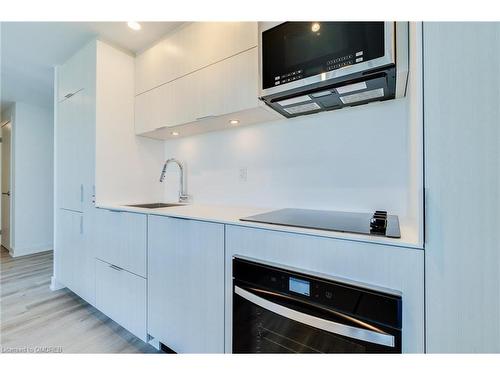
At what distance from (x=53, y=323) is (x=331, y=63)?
255 centimetres

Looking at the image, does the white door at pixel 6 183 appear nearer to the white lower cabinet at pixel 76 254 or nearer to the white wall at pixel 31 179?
the white wall at pixel 31 179

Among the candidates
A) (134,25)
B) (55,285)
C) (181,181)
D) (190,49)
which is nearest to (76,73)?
(134,25)

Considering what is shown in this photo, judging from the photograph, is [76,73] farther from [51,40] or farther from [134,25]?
[134,25]

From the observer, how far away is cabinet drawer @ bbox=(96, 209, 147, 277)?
1.53 metres

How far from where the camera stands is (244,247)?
1.08m

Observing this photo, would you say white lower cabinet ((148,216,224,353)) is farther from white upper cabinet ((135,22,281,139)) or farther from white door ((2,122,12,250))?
white door ((2,122,12,250))

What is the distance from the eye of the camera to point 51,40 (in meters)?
1.90

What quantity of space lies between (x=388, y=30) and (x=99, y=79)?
79.1 inches

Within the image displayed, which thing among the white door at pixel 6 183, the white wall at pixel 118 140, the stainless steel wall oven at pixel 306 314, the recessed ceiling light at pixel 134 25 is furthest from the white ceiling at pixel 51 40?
the stainless steel wall oven at pixel 306 314

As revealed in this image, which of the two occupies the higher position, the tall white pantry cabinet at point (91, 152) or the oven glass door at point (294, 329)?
the tall white pantry cabinet at point (91, 152)

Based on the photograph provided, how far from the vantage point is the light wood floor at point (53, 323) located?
Result: 1537mm

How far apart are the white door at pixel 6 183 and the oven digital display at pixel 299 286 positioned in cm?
476
